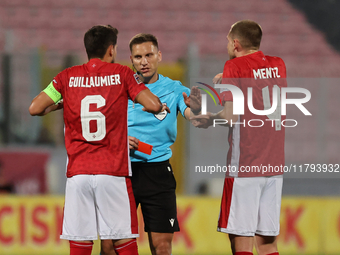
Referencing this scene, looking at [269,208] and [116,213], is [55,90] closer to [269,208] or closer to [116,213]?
[116,213]

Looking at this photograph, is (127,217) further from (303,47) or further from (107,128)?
(303,47)

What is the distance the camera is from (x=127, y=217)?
3.21 metres

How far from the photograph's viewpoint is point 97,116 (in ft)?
10.2

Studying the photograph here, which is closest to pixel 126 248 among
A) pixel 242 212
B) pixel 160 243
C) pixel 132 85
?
pixel 160 243

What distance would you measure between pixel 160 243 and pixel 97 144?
1036mm

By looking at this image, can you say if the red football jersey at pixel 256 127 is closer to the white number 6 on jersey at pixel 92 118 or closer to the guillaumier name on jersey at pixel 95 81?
the guillaumier name on jersey at pixel 95 81

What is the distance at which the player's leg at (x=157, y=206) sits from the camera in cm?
369

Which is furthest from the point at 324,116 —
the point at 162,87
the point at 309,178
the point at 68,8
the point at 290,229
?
the point at 68,8

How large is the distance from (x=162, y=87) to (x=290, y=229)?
3164 millimetres

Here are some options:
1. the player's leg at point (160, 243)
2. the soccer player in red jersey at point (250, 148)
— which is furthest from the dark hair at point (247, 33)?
the player's leg at point (160, 243)

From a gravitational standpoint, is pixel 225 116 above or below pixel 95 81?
below

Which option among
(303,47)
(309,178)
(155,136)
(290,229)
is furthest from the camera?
(303,47)

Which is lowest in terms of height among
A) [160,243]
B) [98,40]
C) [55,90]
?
[160,243]

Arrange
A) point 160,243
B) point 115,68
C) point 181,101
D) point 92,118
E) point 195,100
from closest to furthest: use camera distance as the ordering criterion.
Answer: point 92,118 < point 115,68 < point 195,100 < point 160,243 < point 181,101
